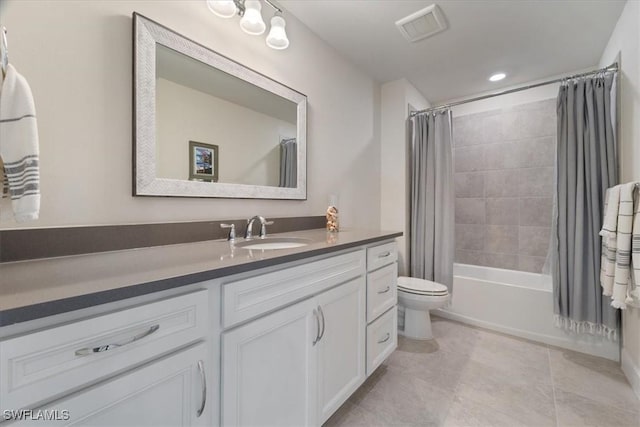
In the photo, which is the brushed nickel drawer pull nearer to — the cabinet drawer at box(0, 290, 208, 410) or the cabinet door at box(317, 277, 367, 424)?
the cabinet door at box(317, 277, 367, 424)

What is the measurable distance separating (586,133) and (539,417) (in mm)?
1865

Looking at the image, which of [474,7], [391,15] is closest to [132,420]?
[391,15]

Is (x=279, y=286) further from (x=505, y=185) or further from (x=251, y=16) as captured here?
(x=505, y=185)

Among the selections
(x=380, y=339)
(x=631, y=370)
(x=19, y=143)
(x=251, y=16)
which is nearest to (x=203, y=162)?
(x=19, y=143)

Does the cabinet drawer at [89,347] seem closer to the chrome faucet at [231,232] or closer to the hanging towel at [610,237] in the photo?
the chrome faucet at [231,232]

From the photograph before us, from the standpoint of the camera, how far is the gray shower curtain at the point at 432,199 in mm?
2379

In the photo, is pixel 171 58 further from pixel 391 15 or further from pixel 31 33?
pixel 391 15

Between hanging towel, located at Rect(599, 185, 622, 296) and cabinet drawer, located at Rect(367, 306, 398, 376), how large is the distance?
1.28 meters

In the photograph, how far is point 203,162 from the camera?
1271mm

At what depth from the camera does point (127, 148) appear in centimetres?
104

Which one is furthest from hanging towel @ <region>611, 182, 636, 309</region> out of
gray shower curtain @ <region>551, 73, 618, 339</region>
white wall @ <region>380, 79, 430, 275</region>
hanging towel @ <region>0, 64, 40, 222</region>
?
hanging towel @ <region>0, 64, 40, 222</region>

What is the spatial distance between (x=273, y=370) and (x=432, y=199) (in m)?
2.09

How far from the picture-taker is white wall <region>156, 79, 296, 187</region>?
3.75 feet

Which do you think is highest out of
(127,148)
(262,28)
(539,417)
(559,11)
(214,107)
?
(559,11)
